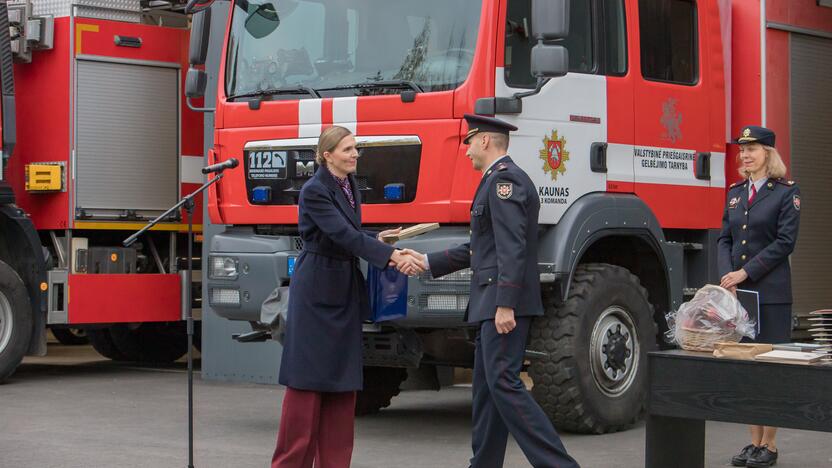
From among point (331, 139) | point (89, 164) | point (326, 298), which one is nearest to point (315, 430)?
point (326, 298)

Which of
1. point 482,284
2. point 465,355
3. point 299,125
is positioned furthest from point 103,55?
point 482,284

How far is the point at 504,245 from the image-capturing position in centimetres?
710

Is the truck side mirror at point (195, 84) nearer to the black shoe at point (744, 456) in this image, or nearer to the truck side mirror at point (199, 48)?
the truck side mirror at point (199, 48)

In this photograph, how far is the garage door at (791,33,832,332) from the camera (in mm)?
10633

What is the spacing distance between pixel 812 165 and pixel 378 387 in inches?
140

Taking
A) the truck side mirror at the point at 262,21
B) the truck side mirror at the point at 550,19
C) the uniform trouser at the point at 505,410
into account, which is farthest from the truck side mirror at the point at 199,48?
the uniform trouser at the point at 505,410

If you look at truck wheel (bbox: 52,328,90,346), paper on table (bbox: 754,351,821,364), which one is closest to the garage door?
paper on table (bbox: 754,351,821,364)

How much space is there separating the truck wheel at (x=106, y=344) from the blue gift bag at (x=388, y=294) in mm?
8295

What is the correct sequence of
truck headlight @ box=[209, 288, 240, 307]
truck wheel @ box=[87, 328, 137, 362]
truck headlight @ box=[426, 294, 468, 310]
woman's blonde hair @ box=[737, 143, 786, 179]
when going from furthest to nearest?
1. truck wheel @ box=[87, 328, 137, 362]
2. truck headlight @ box=[209, 288, 240, 307]
3. truck headlight @ box=[426, 294, 468, 310]
4. woman's blonde hair @ box=[737, 143, 786, 179]

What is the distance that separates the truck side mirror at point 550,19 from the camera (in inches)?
336

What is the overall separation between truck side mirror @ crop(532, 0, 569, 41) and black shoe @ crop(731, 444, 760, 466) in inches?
102

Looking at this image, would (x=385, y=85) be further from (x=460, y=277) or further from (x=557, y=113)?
(x=460, y=277)

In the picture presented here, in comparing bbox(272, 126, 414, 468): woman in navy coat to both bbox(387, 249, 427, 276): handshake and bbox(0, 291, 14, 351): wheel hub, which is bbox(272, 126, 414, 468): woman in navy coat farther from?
bbox(0, 291, 14, 351): wheel hub

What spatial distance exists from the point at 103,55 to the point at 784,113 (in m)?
6.34
